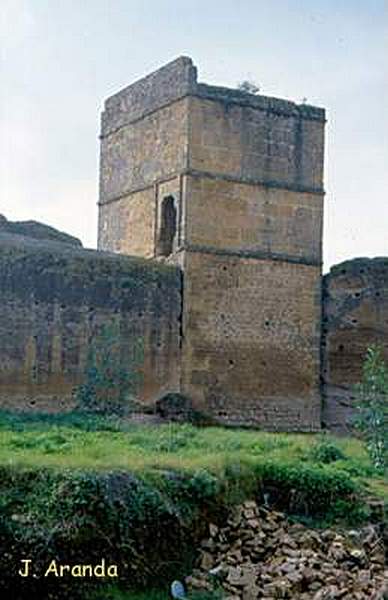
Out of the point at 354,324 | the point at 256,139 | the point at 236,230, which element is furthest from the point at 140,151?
the point at 354,324

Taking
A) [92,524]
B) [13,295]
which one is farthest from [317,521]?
[13,295]

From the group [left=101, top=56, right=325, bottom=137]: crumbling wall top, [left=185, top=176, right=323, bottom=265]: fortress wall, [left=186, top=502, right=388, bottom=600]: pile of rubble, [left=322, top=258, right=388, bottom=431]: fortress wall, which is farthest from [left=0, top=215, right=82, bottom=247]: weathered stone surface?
[left=186, top=502, right=388, bottom=600]: pile of rubble

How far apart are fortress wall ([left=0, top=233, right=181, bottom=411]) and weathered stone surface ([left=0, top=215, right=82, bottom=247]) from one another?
0.96 m

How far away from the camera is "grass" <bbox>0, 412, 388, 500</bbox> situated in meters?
11.7

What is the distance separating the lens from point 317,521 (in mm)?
12320

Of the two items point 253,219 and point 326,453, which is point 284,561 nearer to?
point 326,453

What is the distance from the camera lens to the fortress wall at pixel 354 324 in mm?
21391

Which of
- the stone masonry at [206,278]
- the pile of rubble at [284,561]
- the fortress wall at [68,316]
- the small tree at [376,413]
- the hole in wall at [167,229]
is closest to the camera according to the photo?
the pile of rubble at [284,561]

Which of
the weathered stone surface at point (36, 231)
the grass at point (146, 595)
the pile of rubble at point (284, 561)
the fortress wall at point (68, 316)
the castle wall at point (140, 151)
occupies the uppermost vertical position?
the castle wall at point (140, 151)

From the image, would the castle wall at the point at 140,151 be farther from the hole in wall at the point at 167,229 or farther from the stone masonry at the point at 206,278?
the hole in wall at the point at 167,229

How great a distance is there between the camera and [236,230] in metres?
20.5

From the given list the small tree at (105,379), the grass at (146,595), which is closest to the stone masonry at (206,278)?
the small tree at (105,379)

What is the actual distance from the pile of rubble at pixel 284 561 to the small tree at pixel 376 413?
90.9 inches

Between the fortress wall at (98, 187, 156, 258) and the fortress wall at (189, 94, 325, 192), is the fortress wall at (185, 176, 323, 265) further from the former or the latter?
the fortress wall at (98, 187, 156, 258)
